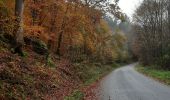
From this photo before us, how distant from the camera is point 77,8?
106 ft

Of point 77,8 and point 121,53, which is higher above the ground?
point 77,8

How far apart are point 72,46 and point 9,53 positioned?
→ 1975 centimetres

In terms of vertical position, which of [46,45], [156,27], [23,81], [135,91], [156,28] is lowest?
[135,91]

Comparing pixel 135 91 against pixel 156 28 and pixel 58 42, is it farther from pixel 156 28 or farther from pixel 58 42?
pixel 156 28

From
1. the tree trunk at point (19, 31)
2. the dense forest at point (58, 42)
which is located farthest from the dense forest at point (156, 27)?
the tree trunk at point (19, 31)

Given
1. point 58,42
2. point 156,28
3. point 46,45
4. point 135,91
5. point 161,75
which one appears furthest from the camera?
point 156,28

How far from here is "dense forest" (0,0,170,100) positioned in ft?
50.7

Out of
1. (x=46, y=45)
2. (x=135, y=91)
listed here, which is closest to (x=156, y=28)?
(x=46, y=45)

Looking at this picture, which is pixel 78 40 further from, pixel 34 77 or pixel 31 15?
pixel 34 77

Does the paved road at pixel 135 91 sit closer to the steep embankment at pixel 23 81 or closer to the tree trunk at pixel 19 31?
the steep embankment at pixel 23 81

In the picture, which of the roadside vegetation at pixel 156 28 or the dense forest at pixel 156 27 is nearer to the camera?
the roadside vegetation at pixel 156 28

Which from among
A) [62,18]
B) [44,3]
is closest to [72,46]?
[62,18]

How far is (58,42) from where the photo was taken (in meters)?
34.3

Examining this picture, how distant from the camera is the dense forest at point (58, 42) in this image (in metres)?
15.5
